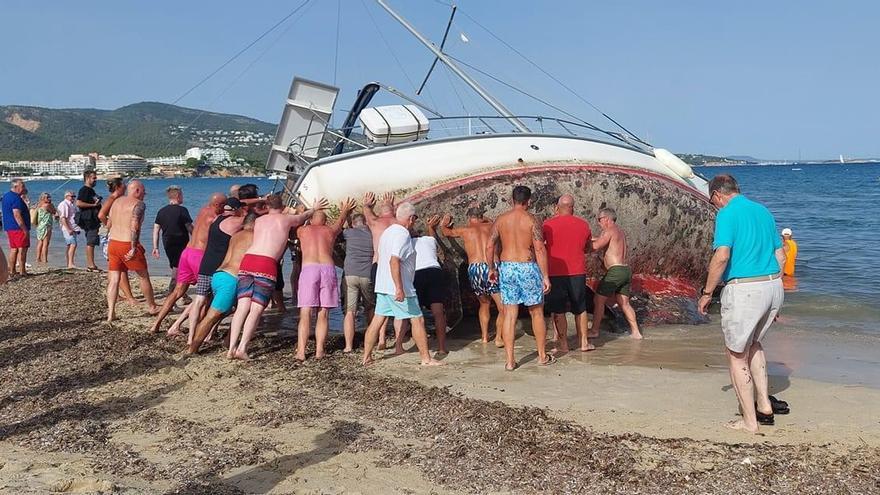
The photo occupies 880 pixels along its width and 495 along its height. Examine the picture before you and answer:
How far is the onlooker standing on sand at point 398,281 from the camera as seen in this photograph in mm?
6852

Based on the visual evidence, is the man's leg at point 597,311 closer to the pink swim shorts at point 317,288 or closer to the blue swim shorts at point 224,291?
the pink swim shorts at point 317,288

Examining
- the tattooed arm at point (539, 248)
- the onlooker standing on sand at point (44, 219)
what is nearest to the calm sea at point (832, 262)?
the onlooker standing on sand at point (44, 219)

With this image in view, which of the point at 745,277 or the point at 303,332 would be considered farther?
the point at 303,332

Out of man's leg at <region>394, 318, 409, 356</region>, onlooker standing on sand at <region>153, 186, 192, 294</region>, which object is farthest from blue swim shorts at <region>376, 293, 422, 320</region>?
onlooker standing on sand at <region>153, 186, 192, 294</region>

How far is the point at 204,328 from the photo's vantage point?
743cm

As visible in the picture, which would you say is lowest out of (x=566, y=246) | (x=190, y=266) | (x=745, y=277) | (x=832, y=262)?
(x=832, y=262)

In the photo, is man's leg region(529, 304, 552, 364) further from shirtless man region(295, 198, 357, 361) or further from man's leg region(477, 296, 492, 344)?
shirtless man region(295, 198, 357, 361)

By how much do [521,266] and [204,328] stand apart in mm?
3160

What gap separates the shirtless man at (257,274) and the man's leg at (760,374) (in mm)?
4365

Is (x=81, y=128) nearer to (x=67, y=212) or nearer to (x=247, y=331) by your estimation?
(x=67, y=212)

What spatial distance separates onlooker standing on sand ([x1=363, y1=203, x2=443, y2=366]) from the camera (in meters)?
6.85

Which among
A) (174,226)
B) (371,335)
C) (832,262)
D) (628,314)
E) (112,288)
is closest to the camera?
(371,335)

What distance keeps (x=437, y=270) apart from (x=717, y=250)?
3309mm

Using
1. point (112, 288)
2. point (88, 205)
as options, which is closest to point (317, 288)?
point (112, 288)
